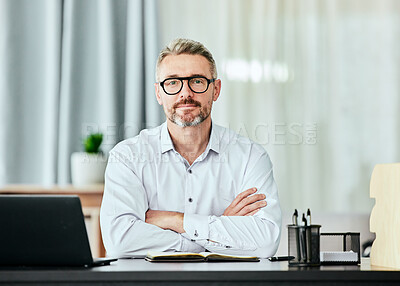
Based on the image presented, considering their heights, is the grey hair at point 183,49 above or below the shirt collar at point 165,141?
above

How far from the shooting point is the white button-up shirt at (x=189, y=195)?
2.07m

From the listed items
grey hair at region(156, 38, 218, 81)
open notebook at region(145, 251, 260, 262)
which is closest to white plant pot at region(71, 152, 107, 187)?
grey hair at region(156, 38, 218, 81)

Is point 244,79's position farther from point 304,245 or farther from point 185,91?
point 304,245

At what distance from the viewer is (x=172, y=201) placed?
2.38m

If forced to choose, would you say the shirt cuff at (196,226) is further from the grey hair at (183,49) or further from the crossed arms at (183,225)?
the grey hair at (183,49)

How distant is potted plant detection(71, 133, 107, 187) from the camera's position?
3.43 meters

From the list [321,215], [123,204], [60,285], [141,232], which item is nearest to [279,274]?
[60,285]

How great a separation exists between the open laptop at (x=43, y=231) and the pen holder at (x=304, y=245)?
54cm

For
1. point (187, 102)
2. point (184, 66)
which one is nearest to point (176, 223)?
point (187, 102)

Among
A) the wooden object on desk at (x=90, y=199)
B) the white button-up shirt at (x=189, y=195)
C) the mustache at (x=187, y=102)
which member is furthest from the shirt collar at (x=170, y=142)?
the wooden object on desk at (x=90, y=199)

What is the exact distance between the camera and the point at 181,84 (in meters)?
2.39

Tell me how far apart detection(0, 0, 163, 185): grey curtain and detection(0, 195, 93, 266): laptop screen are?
229 centimetres

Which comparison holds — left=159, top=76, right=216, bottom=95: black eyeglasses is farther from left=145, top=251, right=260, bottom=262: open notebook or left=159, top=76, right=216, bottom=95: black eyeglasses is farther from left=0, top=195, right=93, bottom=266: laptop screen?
left=0, top=195, right=93, bottom=266: laptop screen

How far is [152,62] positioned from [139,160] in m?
1.46
